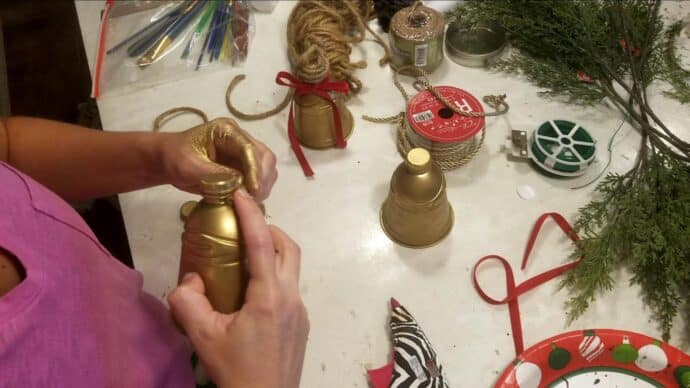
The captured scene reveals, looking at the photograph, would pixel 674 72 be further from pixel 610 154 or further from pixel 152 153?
pixel 152 153

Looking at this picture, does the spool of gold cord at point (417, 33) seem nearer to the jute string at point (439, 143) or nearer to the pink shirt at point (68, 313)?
the jute string at point (439, 143)

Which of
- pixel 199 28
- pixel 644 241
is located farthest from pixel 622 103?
pixel 199 28

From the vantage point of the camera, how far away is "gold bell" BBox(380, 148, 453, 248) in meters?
0.64

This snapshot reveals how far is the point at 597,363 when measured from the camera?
1.97 ft

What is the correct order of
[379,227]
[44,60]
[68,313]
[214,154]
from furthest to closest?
[44,60], [379,227], [214,154], [68,313]

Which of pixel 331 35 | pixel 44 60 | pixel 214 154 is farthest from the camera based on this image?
pixel 44 60

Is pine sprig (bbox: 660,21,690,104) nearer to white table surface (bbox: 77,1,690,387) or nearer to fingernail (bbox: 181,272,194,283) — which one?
white table surface (bbox: 77,1,690,387)

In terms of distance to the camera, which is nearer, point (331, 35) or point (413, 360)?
point (413, 360)

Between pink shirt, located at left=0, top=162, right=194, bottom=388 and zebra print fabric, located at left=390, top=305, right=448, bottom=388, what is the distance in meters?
0.24

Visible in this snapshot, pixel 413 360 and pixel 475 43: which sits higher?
pixel 475 43

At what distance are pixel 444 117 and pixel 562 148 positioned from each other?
0.17 meters

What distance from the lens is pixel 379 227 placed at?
2.43 ft

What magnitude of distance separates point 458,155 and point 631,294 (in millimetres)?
286

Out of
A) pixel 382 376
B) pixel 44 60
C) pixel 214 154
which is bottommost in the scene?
pixel 44 60
